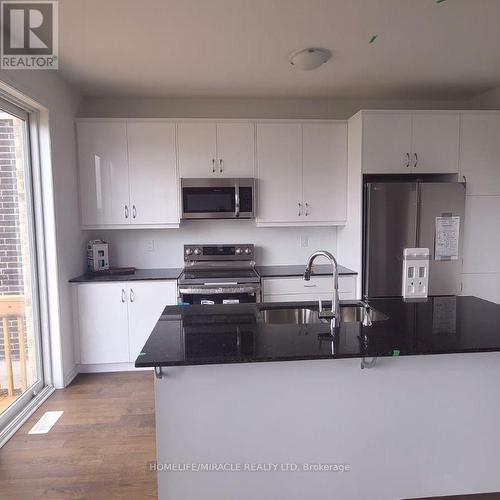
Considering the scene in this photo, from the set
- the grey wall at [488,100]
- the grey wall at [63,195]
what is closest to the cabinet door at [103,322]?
the grey wall at [63,195]

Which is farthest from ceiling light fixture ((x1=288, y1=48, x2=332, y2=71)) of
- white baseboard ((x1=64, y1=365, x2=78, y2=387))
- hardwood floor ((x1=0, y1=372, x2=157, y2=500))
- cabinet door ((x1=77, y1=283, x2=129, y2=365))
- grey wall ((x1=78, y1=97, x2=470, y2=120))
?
white baseboard ((x1=64, y1=365, x2=78, y2=387))

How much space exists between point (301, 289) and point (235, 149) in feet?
4.79

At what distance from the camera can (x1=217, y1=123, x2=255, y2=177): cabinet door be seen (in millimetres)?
3256

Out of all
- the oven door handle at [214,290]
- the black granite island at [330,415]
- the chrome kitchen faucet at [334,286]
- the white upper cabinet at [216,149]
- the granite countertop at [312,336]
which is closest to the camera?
the granite countertop at [312,336]

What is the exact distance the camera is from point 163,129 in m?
3.20

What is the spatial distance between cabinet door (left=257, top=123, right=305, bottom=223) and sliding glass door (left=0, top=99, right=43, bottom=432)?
6.34 feet

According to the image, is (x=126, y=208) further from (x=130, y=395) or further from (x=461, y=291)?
(x=461, y=291)

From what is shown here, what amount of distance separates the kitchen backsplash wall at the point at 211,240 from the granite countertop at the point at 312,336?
1764 mm

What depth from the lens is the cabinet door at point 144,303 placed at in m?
3.06

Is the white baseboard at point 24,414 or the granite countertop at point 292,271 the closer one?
the white baseboard at point 24,414

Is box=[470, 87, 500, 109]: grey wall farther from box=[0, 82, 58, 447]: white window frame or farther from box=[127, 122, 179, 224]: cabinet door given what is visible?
box=[0, 82, 58, 447]: white window frame

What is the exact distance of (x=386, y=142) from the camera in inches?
119

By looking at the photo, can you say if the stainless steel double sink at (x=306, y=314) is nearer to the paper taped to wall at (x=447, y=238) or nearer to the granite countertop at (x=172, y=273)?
the granite countertop at (x=172, y=273)

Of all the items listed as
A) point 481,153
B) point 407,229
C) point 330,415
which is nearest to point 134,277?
point 330,415
